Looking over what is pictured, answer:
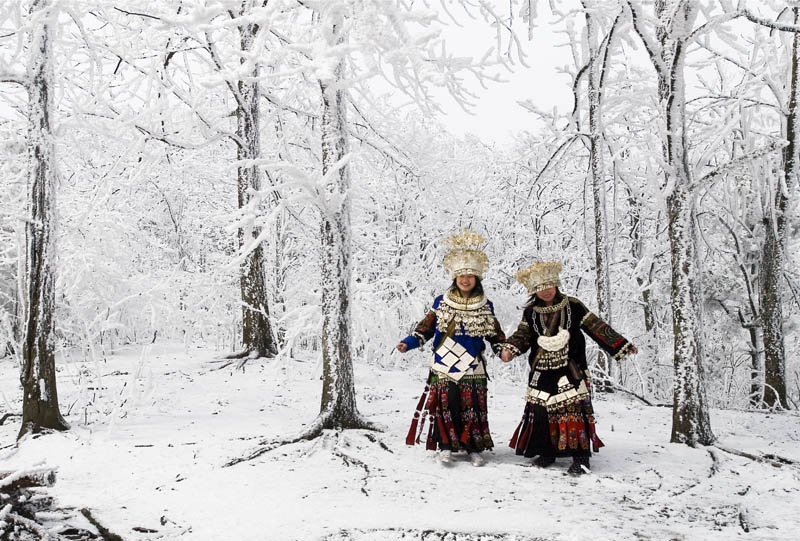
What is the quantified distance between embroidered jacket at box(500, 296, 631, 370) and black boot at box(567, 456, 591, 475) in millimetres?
726

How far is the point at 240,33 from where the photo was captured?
962 centimetres

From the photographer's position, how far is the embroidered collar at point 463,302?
16.3 ft

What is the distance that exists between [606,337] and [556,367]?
488 millimetres

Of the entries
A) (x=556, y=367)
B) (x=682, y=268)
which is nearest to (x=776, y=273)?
(x=682, y=268)

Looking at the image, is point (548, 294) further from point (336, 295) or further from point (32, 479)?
point (32, 479)

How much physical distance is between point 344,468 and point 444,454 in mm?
833

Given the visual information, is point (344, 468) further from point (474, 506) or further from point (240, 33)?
point (240, 33)

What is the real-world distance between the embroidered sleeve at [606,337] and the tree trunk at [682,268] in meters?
0.74

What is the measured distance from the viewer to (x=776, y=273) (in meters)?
8.04

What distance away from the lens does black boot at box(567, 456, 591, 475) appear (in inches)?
177

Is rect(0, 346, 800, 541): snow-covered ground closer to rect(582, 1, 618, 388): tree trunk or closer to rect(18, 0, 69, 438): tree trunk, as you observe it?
rect(18, 0, 69, 438): tree trunk

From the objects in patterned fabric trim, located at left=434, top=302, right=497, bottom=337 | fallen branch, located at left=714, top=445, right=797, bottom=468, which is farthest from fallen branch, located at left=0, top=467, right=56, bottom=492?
fallen branch, located at left=714, top=445, right=797, bottom=468

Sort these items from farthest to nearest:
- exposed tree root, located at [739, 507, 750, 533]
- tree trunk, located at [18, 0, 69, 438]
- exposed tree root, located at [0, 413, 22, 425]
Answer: exposed tree root, located at [0, 413, 22, 425] → tree trunk, located at [18, 0, 69, 438] → exposed tree root, located at [739, 507, 750, 533]

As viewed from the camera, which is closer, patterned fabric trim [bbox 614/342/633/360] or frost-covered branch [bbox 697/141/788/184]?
patterned fabric trim [bbox 614/342/633/360]
